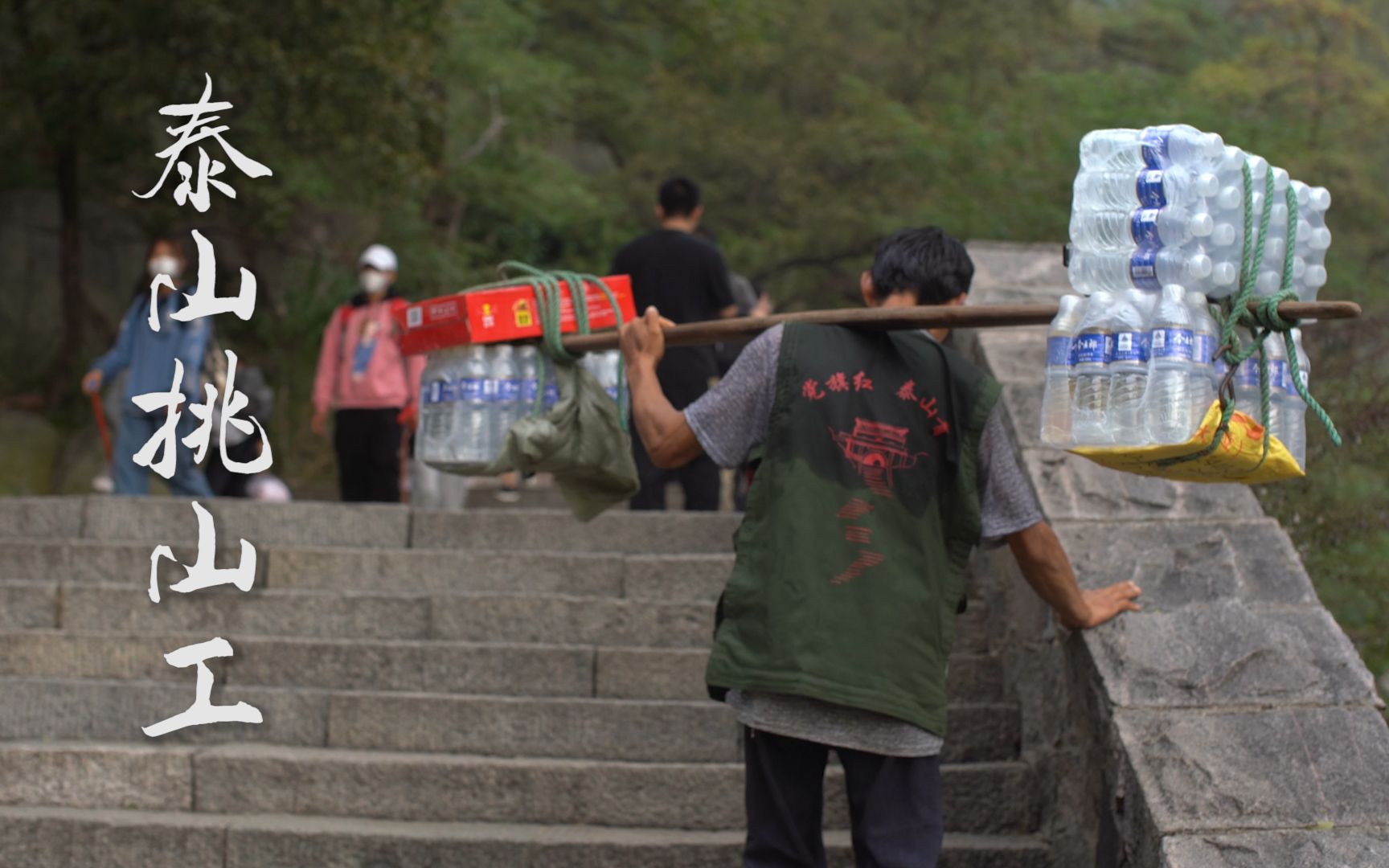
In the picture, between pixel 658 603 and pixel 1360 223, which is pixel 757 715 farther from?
pixel 1360 223

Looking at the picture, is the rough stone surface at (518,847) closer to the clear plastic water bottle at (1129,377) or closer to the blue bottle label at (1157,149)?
the clear plastic water bottle at (1129,377)

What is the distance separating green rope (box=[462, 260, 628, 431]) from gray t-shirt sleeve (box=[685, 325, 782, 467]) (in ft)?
2.28

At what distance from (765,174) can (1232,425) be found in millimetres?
15481

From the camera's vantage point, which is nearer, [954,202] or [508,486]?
[508,486]

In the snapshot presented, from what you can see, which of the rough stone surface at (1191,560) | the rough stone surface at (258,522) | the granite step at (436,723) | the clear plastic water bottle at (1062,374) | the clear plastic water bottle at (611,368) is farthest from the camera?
the rough stone surface at (258,522)

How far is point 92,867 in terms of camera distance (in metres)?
5.31

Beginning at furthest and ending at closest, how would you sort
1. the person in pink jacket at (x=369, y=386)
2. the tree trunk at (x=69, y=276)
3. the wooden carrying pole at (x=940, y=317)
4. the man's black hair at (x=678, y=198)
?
1. the tree trunk at (x=69, y=276)
2. the person in pink jacket at (x=369, y=386)
3. the man's black hair at (x=678, y=198)
4. the wooden carrying pole at (x=940, y=317)

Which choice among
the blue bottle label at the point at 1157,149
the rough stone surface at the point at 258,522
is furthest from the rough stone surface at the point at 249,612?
the blue bottle label at the point at 1157,149

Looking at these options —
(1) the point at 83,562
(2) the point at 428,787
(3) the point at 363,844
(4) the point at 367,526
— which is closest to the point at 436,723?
(2) the point at 428,787

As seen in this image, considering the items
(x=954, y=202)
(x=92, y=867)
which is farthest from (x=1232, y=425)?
(x=954, y=202)

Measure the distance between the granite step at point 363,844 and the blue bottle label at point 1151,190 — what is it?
89.4 inches

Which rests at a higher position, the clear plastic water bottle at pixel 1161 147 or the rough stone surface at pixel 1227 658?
the clear plastic water bottle at pixel 1161 147

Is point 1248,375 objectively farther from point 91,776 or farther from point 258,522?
point 258,522

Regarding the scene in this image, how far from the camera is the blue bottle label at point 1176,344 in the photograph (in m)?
3.31
